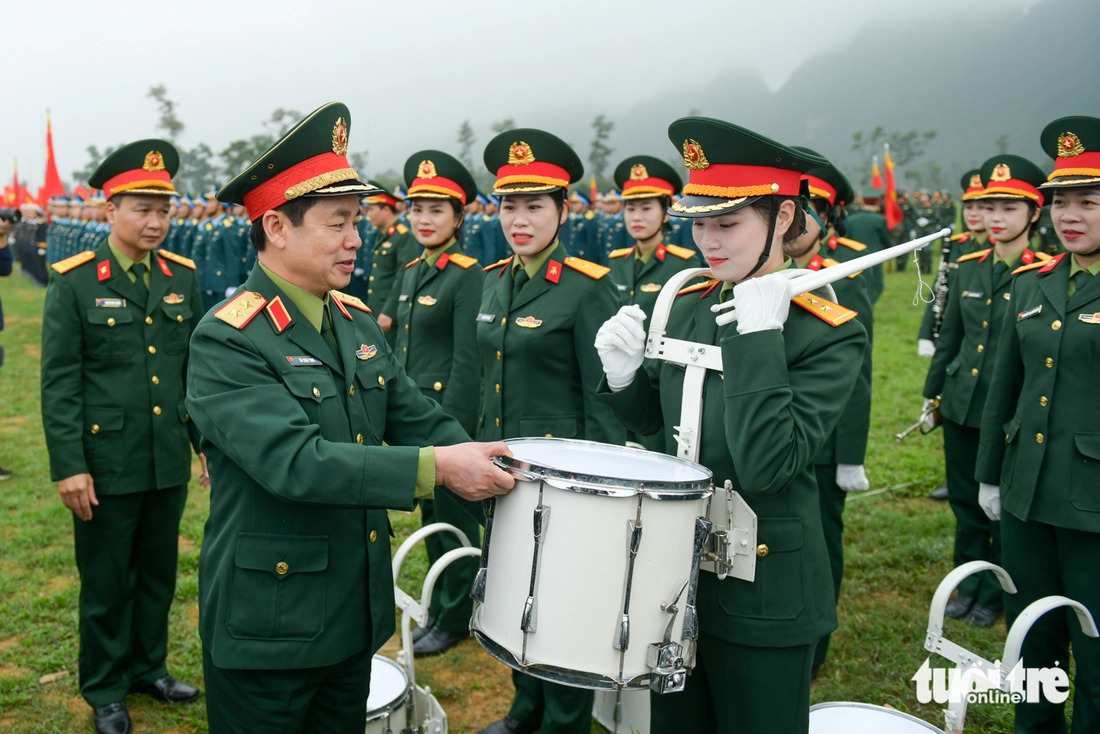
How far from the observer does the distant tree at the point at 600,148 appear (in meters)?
40.3

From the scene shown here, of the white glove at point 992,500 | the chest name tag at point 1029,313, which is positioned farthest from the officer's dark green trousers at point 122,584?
the chest name tag at point 1029,313

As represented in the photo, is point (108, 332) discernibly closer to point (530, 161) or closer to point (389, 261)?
point (530, 161)

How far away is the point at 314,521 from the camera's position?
2248 millimetres

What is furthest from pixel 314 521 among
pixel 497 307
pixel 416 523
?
pixel 416 523

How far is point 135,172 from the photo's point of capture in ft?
12.9

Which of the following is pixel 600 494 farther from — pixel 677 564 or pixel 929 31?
pixel 929 31

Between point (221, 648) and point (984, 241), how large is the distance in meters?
7.11

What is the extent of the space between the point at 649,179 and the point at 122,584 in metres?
5.05

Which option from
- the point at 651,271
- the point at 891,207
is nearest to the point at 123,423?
the point at 651,271

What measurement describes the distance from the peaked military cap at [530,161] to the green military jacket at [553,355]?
35cm

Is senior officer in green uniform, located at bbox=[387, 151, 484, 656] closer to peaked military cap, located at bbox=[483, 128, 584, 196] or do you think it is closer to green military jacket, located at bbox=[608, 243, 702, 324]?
peaked military cap, located at bbox=[483, 128, 584, 196]

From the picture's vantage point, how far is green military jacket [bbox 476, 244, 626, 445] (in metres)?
3.82

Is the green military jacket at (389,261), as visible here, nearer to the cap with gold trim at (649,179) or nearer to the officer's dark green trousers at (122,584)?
the cap with gold trim at (649,179)

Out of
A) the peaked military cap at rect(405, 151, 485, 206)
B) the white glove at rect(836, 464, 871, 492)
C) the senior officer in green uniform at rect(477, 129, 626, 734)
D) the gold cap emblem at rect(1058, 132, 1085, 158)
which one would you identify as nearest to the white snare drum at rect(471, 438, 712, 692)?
the senior officer in green uniform at rect(477, 129, 626, 734)
